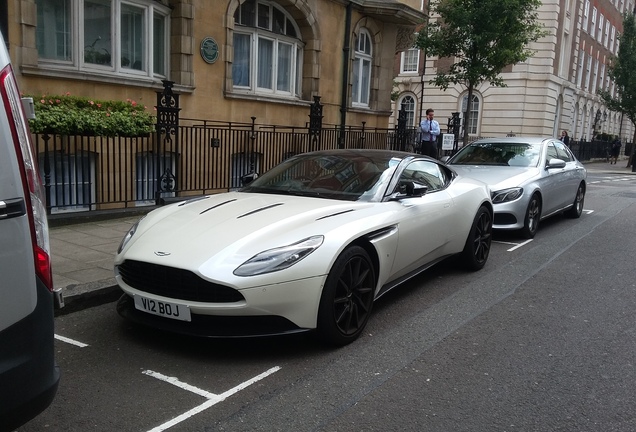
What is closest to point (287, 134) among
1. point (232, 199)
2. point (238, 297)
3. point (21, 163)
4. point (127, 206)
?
point (127, 206)

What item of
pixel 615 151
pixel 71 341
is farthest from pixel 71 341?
pixel 615 151

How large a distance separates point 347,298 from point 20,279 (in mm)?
2523

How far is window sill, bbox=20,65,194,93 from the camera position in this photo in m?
9.53

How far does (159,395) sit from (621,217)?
11200 mm

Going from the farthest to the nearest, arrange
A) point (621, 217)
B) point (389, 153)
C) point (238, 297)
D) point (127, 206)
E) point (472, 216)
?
point (621, 217) → point (127, 206) → point (472, 216) → point (389, 153) → point (238, 297)

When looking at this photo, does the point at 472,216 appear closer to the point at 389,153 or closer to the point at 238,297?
the point at 389,153

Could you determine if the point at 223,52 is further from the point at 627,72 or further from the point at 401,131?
the point at 627,72

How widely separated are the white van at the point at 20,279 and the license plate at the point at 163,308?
4.58 ft

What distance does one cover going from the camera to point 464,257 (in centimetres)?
679

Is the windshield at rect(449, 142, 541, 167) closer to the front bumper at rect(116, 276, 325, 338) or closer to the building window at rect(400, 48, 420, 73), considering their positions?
the front bumper at rect(116, 276, 325, 338)

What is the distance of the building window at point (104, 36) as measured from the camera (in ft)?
33.6

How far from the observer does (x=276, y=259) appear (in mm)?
4047

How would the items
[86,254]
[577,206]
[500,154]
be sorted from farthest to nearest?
[577,206], [500,154], [86,254]

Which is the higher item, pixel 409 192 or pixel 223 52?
pixel 223 52
